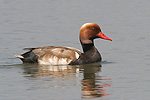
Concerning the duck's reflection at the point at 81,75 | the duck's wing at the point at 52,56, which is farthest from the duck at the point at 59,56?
the duck's reflection at the point at 81,75

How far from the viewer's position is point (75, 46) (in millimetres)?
17906

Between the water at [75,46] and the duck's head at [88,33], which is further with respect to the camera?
the duck's head at [88,33]

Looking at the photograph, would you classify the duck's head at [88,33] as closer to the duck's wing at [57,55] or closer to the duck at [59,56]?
the duck at [59,56]

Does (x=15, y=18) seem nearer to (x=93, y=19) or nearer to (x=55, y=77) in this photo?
(x=93, y=19)

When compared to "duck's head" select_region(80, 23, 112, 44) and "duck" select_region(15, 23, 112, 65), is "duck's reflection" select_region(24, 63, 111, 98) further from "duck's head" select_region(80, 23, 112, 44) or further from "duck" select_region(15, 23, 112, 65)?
"duck's head" select_region(80, 23, 112, 44)

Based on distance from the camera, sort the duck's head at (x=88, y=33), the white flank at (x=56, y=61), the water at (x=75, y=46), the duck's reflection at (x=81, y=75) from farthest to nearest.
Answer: the duck's head at (x=88, y=33), the white flank at (x=56, y=61), the duck's reflection at (x=81, y=75), the water at (x=75, y=46)

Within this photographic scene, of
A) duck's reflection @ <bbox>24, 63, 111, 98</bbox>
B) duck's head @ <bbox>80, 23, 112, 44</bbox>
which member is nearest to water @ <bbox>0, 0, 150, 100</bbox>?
duck's reflection @ <bbox>24, 63, 111, 98</bbox>

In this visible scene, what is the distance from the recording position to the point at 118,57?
15.6 metres

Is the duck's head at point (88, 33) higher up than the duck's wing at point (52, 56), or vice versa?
the duck's head at point (88, 33)

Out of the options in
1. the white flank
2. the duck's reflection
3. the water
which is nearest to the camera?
the water

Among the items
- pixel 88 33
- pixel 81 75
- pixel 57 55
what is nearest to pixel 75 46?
pixel 88 33

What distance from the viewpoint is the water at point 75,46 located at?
10.7 metres

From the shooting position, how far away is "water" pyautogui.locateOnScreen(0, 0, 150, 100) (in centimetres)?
1074

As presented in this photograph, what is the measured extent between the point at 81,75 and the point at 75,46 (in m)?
5.18
